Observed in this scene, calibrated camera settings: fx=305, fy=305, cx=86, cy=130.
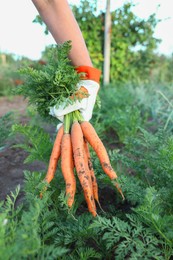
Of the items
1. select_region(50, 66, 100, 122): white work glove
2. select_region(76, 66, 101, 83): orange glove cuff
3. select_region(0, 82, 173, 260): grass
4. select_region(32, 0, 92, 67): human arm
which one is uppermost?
select_region(32, 0, 92, 67): human arm

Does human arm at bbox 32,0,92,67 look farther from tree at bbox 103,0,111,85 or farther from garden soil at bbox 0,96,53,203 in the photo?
tree at bbox 103,0,111,85

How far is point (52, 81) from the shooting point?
5.23 feet

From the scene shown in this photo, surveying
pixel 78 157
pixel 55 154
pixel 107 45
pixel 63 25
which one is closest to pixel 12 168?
pixel 55 154

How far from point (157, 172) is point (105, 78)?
442 centimetres

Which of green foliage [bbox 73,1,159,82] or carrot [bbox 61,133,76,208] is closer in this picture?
carrot [bbox 61,133,76,208]

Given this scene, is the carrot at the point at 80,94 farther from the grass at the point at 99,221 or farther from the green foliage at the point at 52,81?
the grass at the point at 99,221

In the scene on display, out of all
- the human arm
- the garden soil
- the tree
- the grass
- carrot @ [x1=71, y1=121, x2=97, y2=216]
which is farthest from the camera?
the tree

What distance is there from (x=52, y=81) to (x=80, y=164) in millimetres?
459

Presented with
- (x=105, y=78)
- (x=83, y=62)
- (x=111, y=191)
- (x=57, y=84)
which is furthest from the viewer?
(x=105, y=78)

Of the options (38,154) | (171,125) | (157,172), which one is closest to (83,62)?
(38,154)

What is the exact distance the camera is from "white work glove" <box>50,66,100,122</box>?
1.70m

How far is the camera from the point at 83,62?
175 centimetres

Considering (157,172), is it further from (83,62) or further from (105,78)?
(105,78)

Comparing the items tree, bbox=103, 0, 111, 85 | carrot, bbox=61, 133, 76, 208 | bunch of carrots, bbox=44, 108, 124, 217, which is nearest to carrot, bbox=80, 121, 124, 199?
bunch of carrots, bbox=44, 108, 124, 217
